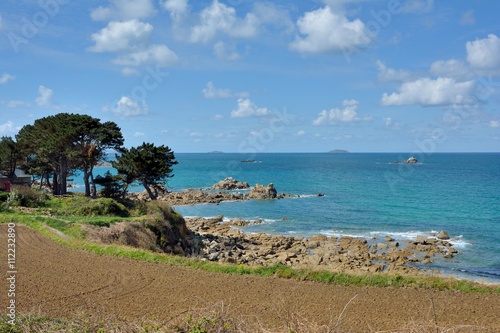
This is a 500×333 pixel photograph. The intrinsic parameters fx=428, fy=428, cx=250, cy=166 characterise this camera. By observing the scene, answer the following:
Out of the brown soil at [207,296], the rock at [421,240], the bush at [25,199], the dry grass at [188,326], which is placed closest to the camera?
the dry grass at [188,326]

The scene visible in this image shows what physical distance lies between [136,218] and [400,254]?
2071 centimetres

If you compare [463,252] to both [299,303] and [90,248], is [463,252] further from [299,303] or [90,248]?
[90,248]

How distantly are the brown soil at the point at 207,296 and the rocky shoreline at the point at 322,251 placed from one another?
1063cm

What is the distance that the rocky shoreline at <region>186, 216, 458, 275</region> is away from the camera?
31114mm

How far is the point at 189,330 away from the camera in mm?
5797

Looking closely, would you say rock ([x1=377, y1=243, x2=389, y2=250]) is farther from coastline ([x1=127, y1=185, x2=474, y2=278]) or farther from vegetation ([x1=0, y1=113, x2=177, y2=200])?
vegetation ([x1=0, y1=113, x2=177, y2=200])

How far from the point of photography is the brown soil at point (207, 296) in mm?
14344

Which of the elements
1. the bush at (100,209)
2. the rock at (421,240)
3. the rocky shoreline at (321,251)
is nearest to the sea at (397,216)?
the rock at (421,240)

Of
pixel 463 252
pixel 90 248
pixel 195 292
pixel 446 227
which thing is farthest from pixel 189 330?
pixel 446 227

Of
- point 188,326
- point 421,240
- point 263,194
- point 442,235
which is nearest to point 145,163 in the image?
point 421,240

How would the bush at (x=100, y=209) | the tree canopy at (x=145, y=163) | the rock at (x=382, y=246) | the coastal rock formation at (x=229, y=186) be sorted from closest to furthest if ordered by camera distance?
1. the bush at (x=100, y=209)
2. the rock at (x=382, y=246)
3. the tree canopy at (x=145, y=163)
4. the coastal rock formation at (x=229, y=186)

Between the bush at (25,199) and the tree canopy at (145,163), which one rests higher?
the tree canopy at (145,163)

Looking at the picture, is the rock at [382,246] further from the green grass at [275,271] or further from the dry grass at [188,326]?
the dry grass at [188,326]

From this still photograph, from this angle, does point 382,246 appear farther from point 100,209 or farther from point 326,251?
point 100,209
